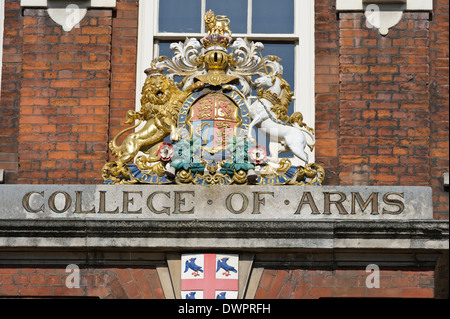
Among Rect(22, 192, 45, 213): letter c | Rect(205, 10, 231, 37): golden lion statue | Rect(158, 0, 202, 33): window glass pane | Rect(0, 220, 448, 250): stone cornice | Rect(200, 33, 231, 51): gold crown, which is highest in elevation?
Rect(158, 0, 202, 33): window glass pane

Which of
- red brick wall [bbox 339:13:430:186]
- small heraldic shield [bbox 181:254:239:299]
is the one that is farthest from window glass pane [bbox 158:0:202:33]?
small heraldic shield [bbox 181:254:239:299]

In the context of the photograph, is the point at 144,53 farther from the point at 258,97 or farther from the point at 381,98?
the point at 381,98

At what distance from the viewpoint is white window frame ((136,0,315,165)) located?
1378 cm

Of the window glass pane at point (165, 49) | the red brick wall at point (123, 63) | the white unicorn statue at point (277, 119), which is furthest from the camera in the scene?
the window glass pane at point (165, 49)

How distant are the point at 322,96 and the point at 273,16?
3.64ft

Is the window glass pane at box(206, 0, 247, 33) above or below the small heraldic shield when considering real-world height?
above

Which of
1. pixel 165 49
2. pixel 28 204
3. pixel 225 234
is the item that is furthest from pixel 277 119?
pixel 28 204

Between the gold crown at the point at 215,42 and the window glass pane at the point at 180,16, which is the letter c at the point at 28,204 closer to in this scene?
the gold crown at the point at 215,42

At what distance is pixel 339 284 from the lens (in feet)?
40.9

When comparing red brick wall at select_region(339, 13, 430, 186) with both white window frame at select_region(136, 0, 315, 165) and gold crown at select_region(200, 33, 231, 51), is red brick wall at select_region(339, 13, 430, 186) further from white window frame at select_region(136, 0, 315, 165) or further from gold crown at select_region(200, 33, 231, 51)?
gold crown at select_region(200, 33, 231, 51)

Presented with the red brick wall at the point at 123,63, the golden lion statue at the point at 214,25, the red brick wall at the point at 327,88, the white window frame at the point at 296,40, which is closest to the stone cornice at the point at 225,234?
the red brick wall at the point at 327,88

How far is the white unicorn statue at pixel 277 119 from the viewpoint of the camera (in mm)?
12906

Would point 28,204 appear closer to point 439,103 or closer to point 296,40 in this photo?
point 296,40

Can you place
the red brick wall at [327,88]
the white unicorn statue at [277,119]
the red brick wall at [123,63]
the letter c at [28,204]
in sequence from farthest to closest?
the red brick wall at [123,63] → the red brick wall at [327,88] → the white unicorn statue at [277,119] → the letter c at [28,204]
